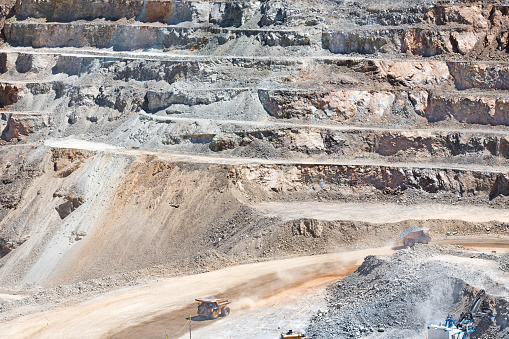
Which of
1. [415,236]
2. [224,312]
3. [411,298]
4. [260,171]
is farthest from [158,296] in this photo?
[260,171]

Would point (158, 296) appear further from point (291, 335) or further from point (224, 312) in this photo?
point (291, 335)

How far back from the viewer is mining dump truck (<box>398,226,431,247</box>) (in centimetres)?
3353

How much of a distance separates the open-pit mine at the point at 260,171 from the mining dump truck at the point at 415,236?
2.35 ft

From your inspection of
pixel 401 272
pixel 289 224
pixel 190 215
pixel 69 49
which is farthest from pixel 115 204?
pixel 69 49

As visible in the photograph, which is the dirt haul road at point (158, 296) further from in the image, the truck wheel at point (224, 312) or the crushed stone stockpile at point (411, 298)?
the crushed stone stockpile at point (411, 298)

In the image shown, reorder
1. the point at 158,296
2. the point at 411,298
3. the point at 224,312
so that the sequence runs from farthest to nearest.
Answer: the point at 158,296 < the point at 224,312 < the point at 411,298

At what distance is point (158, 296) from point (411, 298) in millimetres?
10472

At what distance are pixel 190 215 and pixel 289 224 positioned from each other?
→ 5636 millimetres

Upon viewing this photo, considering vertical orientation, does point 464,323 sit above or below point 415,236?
above

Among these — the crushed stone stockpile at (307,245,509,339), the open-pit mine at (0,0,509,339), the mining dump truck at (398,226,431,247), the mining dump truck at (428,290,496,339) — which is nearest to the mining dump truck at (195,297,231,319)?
the open-pit mine at (0,0,509,339)

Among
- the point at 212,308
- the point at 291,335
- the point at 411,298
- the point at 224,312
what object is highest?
the point at 411,298

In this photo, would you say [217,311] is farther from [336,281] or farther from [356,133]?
[356,133]

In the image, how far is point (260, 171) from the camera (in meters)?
40.0

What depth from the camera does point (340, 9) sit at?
52.6 metres
